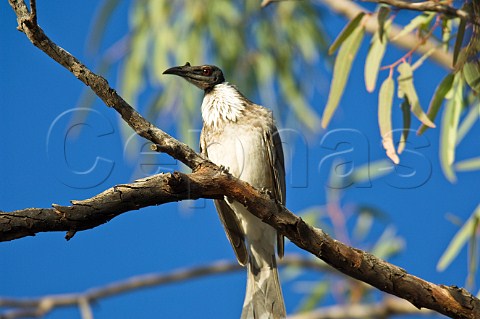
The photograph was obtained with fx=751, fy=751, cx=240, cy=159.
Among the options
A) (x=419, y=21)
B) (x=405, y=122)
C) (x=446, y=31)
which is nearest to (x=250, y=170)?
(x=405, y=122)

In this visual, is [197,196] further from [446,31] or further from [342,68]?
[446,31]

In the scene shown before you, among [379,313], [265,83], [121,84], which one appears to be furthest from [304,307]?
[121,84]

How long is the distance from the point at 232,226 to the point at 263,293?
52 cm

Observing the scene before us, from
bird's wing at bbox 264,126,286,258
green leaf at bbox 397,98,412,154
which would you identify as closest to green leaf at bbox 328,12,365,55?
green leaf at bbox 397,98,412,154

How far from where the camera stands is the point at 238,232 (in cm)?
498

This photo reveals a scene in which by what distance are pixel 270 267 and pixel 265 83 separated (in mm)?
2892

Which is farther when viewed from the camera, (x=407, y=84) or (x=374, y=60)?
(x=374, y=60)

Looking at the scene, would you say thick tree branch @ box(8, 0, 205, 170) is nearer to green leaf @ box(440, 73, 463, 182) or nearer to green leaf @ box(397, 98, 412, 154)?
green leaf @ box(397, 98, 412, 154)

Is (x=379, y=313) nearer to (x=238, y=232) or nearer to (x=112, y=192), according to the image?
(x=238, y=232)

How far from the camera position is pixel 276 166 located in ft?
15.9

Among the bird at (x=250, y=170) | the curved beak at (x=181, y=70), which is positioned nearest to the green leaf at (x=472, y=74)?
the bird at (x=250, y=170)

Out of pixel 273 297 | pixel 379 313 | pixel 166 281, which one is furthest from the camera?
pixel 166 281

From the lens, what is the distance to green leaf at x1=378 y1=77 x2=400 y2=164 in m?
4.20

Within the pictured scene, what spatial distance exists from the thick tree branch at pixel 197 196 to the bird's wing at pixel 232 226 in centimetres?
142
